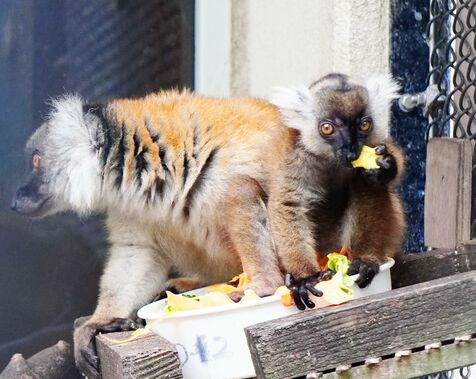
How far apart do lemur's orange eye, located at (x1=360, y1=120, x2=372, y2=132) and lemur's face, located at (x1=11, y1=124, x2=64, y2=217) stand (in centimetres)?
167

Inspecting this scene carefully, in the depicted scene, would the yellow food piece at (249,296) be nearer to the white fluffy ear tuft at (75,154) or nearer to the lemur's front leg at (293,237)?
the lemur's front leg at (293,237)

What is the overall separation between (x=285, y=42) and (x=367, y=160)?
6.45ft

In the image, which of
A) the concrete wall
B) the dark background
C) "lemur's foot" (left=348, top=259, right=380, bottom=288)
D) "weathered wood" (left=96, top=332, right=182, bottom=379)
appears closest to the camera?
"weathered wood" (left=96, top=332, right=182, bottom=379)

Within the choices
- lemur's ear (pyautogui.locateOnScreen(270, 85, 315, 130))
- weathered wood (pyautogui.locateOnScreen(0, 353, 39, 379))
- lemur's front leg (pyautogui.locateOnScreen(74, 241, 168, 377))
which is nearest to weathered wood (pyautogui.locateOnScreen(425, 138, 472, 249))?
lemur's ear (pyautogui.locateOnScreen(270, 85, 315, 130))

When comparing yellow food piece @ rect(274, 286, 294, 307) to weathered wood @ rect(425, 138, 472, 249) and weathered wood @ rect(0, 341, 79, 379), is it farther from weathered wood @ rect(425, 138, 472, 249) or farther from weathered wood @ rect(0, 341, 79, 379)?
weathered wood @ rect(0, 341, 79, 379)

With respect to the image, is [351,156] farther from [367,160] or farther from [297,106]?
[297,106]

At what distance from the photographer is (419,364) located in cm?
325

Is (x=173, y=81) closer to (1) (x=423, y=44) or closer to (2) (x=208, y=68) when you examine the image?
(2) (x=208, y=68)

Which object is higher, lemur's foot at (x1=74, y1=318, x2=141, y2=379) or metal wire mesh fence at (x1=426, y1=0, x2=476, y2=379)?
metal wire mesh fence at (x1=426, y1=0, x2=476, y2=379)

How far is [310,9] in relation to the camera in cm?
602

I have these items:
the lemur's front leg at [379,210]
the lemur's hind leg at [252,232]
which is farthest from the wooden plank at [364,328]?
the lemur's hind leg at [252,232]

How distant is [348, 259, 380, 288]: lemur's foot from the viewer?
3.95 meters

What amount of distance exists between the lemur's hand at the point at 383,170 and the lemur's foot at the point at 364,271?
49 centimetres

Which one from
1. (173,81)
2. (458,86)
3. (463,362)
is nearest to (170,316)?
(463,362)
